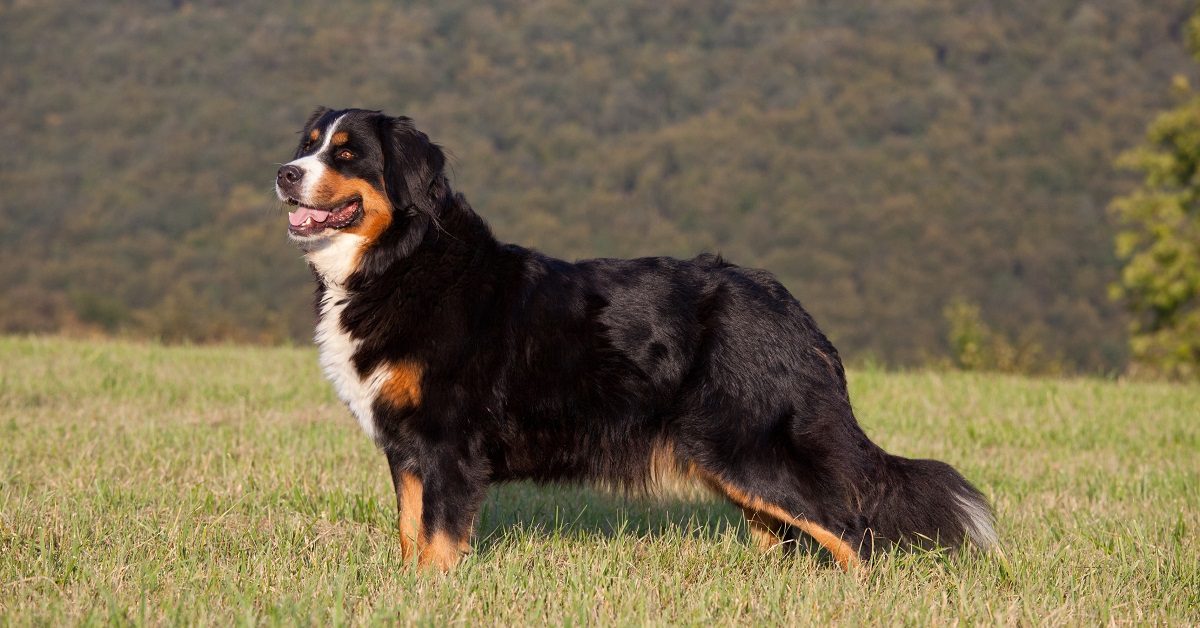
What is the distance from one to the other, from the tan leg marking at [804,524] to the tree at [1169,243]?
25106 millimetres

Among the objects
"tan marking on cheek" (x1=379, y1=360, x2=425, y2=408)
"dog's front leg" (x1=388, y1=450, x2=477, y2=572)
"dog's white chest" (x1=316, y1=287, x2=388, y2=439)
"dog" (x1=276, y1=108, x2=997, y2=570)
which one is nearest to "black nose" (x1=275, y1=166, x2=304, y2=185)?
"dog" (x1=276, y1=108, x2=997, y2=570)

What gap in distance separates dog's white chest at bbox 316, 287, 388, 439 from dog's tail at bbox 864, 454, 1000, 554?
2.28 m

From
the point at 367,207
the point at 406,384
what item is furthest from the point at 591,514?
the point at 367,207

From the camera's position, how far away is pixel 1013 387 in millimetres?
11367

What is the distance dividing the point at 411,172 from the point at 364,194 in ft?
0.77

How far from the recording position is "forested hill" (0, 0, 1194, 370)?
67.8 m

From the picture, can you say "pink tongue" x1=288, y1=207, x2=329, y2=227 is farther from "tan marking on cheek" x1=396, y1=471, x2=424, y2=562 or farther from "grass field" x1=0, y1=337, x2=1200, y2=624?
"grass field" x1=0, y1=337, x2=1200, y2=624

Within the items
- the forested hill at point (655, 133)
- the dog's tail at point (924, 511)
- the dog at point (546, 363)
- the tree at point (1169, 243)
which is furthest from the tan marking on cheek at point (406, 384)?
the forested hill at point (655, 133)

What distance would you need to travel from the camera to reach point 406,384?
4398mm

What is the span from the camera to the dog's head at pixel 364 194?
4.57 m

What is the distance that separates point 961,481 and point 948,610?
37.3 inches

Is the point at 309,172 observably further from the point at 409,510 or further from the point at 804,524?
the point at 804,524

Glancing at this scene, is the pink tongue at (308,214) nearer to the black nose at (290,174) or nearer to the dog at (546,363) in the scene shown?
the dog at (546,363)

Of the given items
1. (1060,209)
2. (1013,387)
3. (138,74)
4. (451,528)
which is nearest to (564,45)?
(138,74)
